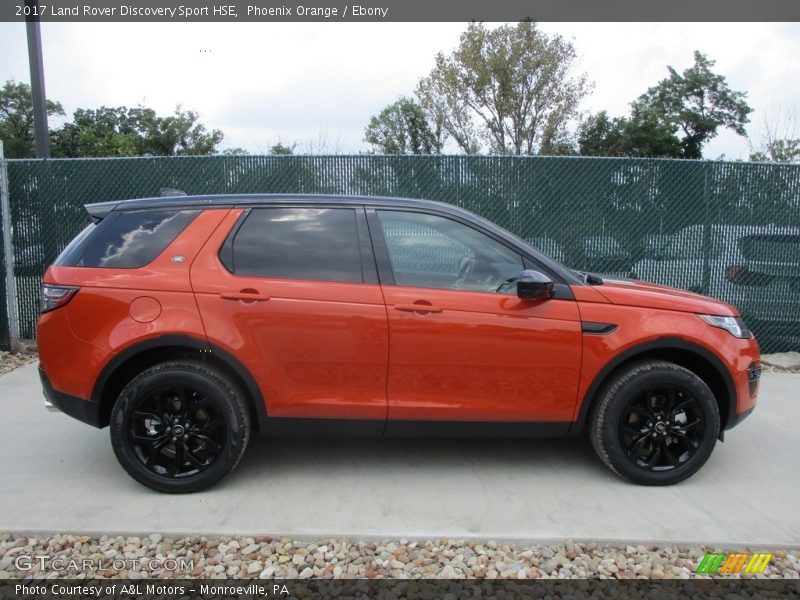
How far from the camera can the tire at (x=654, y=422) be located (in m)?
3.71

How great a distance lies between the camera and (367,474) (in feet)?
13.0

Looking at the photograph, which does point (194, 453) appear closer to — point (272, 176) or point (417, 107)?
point (272, 176)

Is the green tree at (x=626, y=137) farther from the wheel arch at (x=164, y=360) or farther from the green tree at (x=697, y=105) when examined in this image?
the wheel arch at (x=164, y=360)

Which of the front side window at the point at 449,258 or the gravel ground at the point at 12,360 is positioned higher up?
the front side window at the point at 449,258

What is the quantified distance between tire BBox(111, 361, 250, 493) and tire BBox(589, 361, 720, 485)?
2180mm

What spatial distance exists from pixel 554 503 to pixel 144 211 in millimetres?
3036

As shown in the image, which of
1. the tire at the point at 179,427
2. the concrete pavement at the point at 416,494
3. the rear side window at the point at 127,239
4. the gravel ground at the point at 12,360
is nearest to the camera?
the concrete pavement at the point at 416,494

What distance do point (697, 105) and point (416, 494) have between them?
40.6 meters

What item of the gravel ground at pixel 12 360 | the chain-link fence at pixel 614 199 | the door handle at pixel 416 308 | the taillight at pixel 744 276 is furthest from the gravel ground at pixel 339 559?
the taillight at pixel 744 276

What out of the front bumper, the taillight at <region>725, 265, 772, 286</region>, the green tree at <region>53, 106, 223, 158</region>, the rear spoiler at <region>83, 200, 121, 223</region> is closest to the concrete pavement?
the front bumper

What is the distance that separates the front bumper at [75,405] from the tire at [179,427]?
0.17 metres

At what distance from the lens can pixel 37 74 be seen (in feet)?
25.8

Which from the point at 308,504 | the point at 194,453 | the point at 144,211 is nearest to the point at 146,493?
the point at 194,453

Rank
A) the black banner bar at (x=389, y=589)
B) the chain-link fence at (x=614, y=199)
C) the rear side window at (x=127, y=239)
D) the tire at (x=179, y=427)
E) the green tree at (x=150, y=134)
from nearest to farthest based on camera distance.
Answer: the black banner bar at (x=389, y=589) < the tire at (x=179, y=427) < the rear side window at (x=127, y=239) < the chain-link fence at (x=614, y=199) < the green tree at (x=150, y=134)
